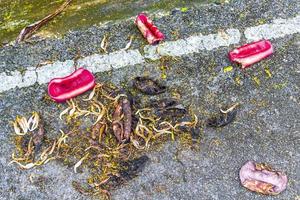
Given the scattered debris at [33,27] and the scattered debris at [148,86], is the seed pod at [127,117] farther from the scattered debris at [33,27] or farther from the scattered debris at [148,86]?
the scattered debris at [33,27]

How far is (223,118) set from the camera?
11.7 ft

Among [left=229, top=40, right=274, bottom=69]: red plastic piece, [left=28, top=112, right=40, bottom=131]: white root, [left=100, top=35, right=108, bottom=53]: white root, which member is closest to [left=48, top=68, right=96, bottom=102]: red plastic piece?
[left=28, top=112, right=40, bottom=131]: white root

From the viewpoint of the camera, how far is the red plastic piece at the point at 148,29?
3969mm

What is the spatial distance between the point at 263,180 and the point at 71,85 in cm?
146

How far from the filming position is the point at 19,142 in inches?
138

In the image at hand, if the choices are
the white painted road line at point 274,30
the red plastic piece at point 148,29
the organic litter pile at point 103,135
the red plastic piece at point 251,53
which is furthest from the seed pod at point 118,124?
the white painted road line at point 274,30

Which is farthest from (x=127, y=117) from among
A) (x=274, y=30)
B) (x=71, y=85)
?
(x=274, y=30)

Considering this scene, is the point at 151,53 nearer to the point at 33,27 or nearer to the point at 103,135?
the point at 103,135

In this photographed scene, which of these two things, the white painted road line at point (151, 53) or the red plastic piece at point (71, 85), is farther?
the white painted road line at point (151, 53)

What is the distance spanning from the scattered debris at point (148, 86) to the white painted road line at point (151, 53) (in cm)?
18

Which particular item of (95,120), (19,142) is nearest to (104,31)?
(95,120)

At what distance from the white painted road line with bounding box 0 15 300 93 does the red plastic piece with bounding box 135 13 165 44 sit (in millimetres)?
53

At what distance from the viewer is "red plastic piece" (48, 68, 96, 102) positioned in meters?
3.65

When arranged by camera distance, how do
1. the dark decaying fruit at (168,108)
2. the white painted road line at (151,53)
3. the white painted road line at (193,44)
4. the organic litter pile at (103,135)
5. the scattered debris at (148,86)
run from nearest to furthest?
the organic litter pile at (103,135), the dark decaying fruit at (168,108), the scattered debris at (148,86), the white painted road line at (151,53), the white painted road line at (193,44)
